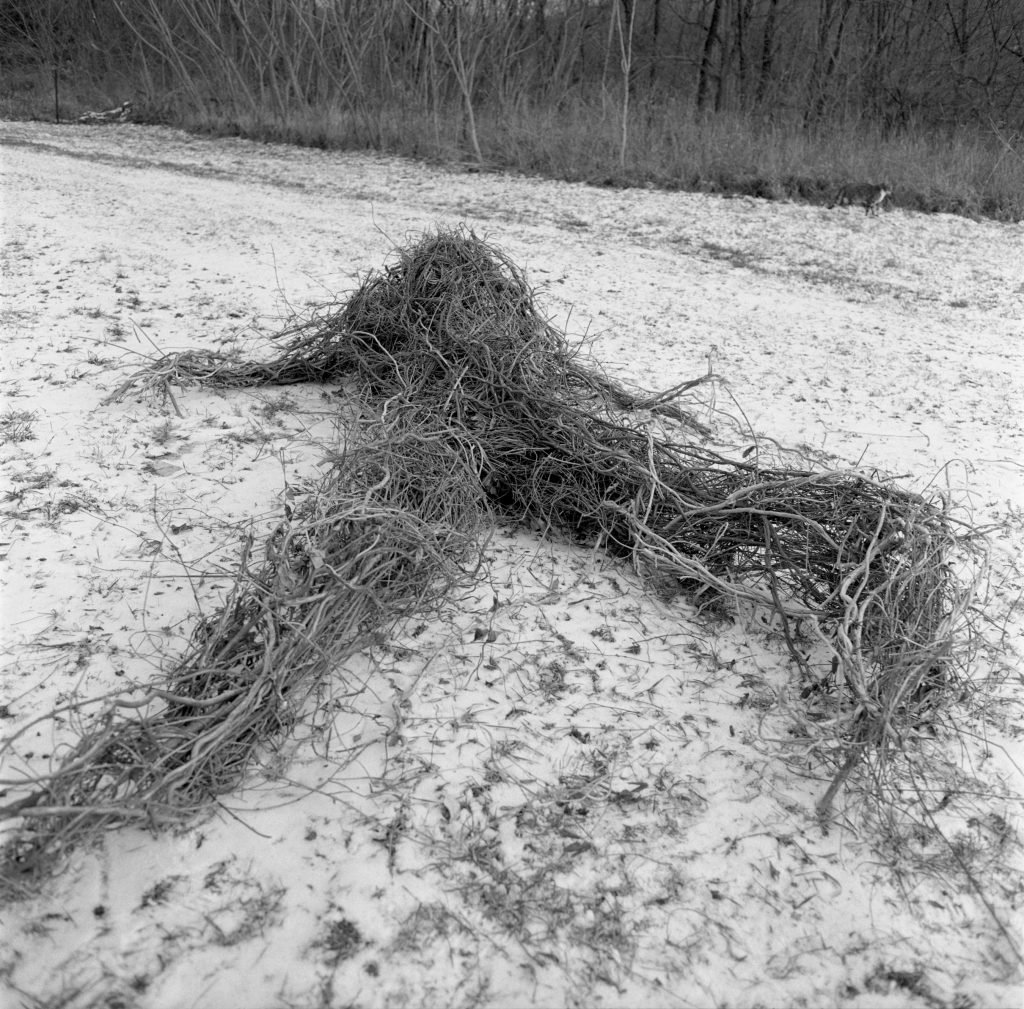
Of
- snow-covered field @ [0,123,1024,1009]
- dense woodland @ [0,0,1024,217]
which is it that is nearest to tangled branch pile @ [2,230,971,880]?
snow-covered field @ [0,123,1024,1009]

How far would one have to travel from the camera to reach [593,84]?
1612 centimetres

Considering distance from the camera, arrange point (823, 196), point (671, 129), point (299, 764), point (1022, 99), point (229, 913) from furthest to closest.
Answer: point (1022, 99)
point (671, 129)
point (823, 196)
point (299, 764)
point (229, 913)

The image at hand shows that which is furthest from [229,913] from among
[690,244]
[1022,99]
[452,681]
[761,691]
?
[1022,99]

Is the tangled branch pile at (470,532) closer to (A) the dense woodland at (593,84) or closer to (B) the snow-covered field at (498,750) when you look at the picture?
(B) the snow-covered field at (498,750)

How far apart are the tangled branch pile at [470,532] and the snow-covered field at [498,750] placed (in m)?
0.13

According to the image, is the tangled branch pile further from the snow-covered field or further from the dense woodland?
the dense woodland

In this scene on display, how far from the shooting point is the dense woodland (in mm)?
10109

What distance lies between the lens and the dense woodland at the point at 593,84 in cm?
1011

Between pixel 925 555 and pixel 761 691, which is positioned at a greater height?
pixel 925 555

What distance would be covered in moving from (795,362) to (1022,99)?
1307 cm

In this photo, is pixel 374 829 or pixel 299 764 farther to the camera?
pixel 299 764

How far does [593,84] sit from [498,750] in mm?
16361

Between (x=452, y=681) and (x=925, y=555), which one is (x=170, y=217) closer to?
(x=452, y=681)

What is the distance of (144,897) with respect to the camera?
1.83 m
